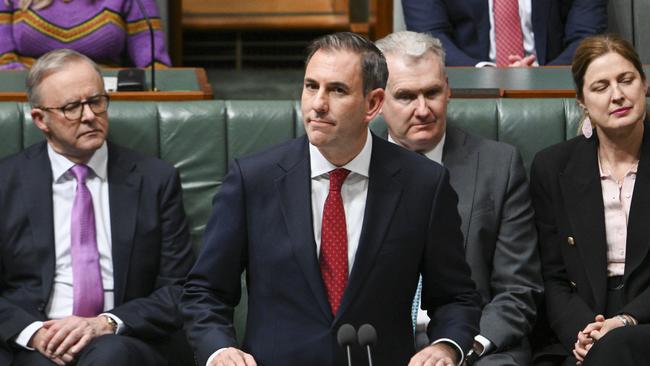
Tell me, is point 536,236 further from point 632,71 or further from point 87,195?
point 87,195

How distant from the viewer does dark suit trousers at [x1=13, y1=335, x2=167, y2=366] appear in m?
2.22

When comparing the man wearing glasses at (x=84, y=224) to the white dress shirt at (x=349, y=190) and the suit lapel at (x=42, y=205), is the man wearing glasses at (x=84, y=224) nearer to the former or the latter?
the suit lapel at (x=42, y=205)

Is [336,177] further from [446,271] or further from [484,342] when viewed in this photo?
[484,342]

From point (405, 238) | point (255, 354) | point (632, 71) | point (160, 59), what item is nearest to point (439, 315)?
point (405, 238)

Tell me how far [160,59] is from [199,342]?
169cm

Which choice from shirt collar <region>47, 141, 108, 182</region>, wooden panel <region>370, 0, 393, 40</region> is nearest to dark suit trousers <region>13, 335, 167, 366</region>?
shirt collar <region>47, 141, 108, 182</region>

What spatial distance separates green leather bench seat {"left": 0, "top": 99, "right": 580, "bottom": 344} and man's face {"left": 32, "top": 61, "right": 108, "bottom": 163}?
0.48 feet

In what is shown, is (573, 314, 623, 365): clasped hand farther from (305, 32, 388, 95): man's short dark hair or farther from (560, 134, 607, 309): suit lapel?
(305, 32, 388, 95): man's short dark hair

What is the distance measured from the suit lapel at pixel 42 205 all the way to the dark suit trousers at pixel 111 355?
0.13 m

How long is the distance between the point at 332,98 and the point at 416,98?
1.73 feet

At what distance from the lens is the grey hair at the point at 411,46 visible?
2.47 meters

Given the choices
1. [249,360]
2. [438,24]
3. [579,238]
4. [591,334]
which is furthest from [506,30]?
[249,360]

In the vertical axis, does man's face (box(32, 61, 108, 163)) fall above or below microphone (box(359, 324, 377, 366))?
above

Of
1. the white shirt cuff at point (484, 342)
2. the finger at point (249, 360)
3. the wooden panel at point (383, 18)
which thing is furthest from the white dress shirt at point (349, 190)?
the wooden panel at point (383, 18)
